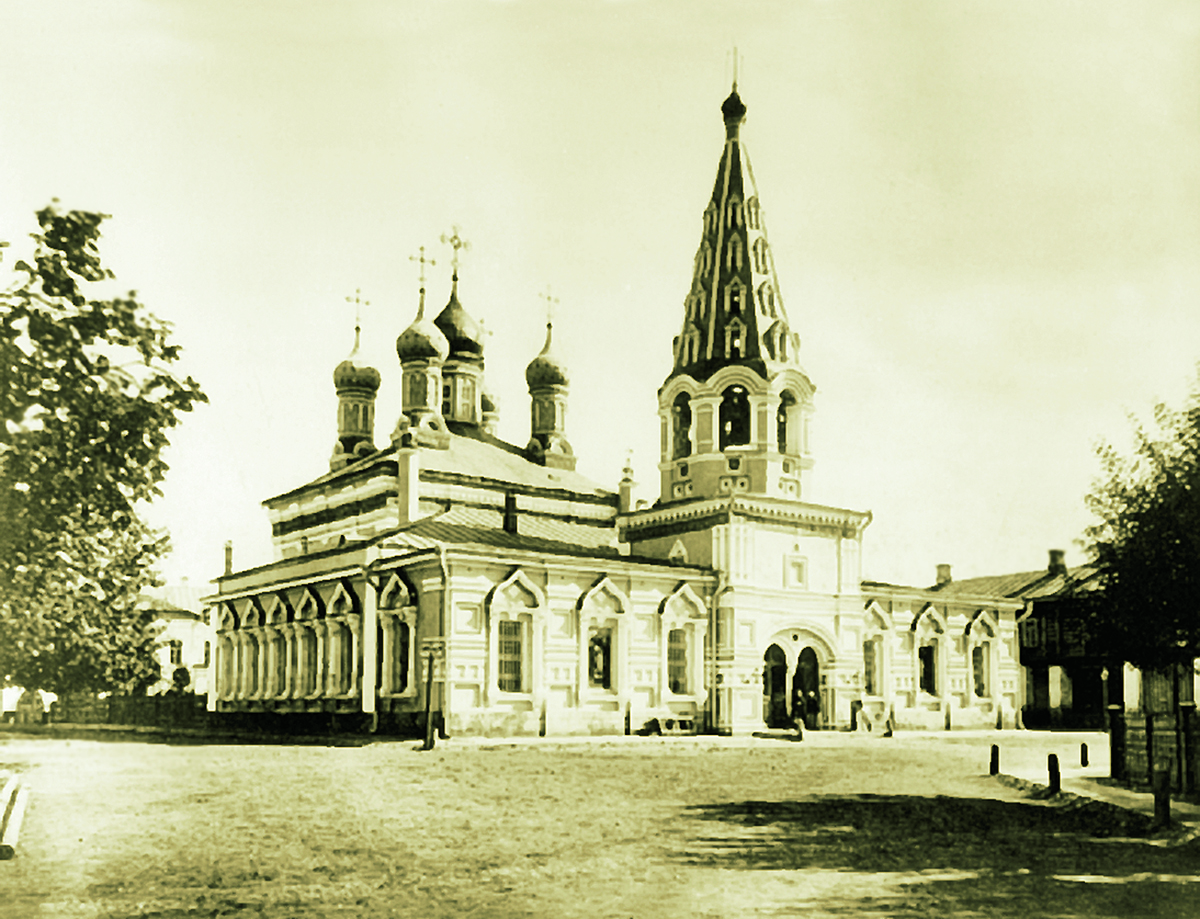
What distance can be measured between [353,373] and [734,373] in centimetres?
2013

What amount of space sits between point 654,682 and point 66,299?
28.7 meters

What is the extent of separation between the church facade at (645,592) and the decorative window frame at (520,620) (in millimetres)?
60

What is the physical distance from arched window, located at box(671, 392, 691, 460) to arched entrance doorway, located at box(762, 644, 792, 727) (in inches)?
280

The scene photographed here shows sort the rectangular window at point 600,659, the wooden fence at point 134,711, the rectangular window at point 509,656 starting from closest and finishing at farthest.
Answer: the rectangular window at point 509,656, the rectangular window at point 600,659, the wooden fence at point 134,711

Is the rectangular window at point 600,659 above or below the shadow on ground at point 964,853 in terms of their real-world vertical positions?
above

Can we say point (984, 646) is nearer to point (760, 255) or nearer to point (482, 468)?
point (760, 255)

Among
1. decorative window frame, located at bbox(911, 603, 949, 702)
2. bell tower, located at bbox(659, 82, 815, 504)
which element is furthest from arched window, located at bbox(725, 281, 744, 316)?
decorative window frame, located at bbox(911, 603, 949, 702)

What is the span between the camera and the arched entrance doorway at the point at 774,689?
40.6 m

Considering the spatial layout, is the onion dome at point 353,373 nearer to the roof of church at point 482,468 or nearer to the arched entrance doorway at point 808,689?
the roof of church at point 482,468

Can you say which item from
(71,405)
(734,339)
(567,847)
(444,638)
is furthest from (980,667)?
(71,405)

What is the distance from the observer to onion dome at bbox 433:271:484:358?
56812 millimetres

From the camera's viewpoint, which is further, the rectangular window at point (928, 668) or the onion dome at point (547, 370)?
the onion dome at point (547, 370)

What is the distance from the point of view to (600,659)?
122ft

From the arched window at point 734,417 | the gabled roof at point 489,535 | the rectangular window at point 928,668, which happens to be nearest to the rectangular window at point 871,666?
the rectangular window at point 928,668
